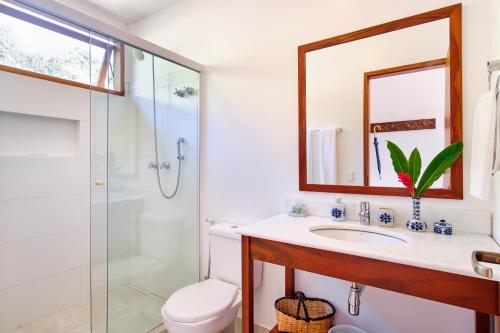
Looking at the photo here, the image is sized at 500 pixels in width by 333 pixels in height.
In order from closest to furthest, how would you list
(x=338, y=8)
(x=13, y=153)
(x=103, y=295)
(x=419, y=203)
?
(x=419, y=203) → (x=338, y=8) → (x=103, y=295) → (x=13, y=153)

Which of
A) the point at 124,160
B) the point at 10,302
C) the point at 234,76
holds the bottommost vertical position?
the point at 10,302

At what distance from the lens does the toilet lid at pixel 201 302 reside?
1405mm

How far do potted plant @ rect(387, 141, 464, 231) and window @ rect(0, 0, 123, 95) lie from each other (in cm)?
186

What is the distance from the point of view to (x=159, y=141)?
2193 millimetres

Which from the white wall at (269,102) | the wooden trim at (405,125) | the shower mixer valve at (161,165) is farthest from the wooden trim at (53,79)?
the wooden trim at (405,125)

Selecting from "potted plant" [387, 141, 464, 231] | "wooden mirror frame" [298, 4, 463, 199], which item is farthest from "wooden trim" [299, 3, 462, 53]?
"potted plant" [387, 141, 464, 231]

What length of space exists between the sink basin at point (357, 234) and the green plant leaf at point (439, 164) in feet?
0.87

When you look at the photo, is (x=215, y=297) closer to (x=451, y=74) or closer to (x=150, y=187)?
(x=150, y=187)

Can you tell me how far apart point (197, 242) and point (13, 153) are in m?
1.54

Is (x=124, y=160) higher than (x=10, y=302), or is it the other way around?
(x=124, y=160)

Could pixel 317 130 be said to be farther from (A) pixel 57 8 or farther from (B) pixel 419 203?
(A) pixel 57 8

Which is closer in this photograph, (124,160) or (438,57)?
(438,57)

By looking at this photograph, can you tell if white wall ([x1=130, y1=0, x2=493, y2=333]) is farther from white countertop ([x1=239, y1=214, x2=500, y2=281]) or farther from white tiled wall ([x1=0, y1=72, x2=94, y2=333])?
white tiled wall ([x1=0, y1=72, x2=94, y2=333])

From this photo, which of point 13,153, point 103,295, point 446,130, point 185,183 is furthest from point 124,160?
point 446,130
